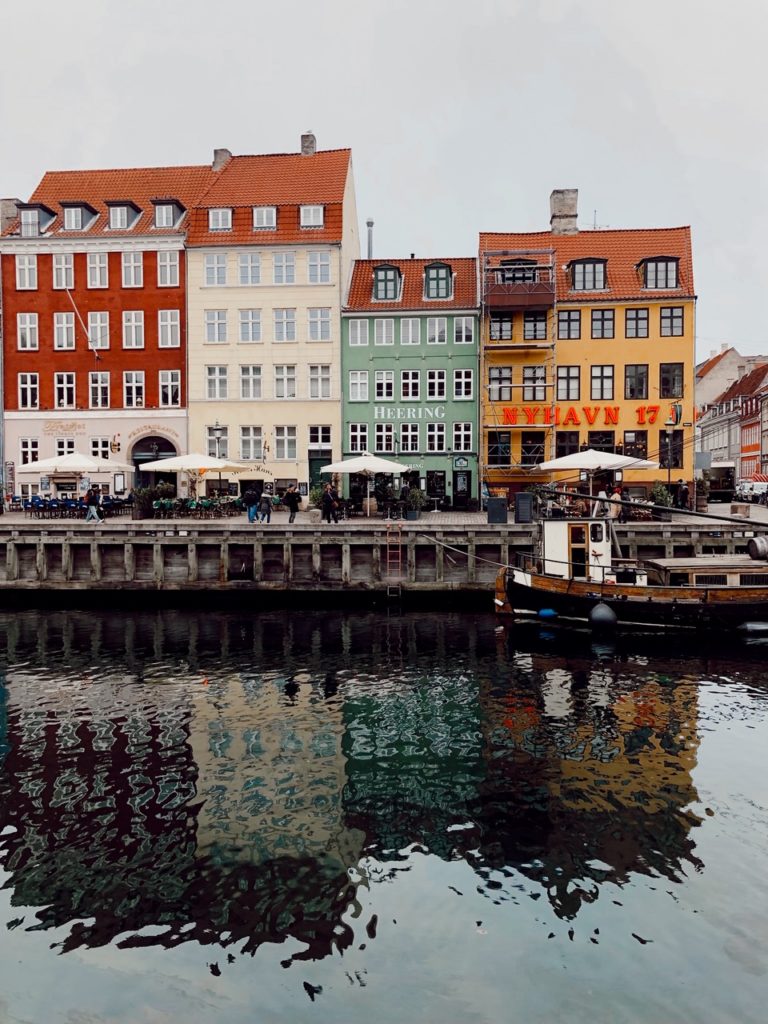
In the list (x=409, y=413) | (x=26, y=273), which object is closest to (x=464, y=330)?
(x=409, y=413)

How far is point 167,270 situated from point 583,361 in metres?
22.8

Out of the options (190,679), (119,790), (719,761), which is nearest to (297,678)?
(190,679)

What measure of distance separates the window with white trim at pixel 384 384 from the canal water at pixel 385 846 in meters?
25.6

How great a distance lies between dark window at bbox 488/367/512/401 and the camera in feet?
144

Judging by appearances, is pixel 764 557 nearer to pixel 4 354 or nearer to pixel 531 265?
pixel 531 265

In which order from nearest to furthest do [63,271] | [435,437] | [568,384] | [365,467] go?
[365,467]
[568,384]
[435,437]
[63,271]

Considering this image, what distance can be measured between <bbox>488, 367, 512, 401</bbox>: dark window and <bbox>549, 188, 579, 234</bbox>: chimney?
9.54 metres

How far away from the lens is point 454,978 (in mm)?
8750

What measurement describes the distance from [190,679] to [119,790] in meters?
7.34

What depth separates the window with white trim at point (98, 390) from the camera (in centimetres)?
4544

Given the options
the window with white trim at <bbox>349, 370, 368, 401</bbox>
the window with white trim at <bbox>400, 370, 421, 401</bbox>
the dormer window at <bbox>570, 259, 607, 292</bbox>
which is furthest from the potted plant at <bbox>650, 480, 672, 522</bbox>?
the window with white trim at <bbox>349, 370, 368, 401</bbox>

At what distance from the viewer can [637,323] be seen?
43344 millimetres

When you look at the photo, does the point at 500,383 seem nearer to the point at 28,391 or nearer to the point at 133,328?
the point at 133,328

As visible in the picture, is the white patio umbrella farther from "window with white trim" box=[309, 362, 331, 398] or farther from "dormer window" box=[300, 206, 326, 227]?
"dormer window" box=[300, 206, 326, 227]
